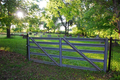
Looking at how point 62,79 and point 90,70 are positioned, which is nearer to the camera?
point 62,79

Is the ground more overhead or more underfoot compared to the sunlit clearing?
more underfoot

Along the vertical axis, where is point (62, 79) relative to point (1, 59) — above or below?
below

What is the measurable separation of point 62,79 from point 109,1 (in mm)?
9771

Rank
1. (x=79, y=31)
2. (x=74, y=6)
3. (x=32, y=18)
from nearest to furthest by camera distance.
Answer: (x=74, y=6) < (x=32, y=18) < (x=79, y=31)

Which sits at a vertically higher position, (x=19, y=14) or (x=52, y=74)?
(x=19, y=14)

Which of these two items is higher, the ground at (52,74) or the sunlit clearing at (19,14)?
the sunlit clearing at (19,14)

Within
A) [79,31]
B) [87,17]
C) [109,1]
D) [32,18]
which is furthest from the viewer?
[79,31]

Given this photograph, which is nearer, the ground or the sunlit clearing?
the ground

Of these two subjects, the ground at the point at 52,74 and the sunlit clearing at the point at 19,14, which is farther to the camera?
the sunlit clearing at the point at 19,14

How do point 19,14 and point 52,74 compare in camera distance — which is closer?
point 52,74

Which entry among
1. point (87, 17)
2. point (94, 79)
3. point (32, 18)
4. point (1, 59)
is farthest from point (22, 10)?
point (94, 79)

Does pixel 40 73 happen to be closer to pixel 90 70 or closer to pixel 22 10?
pixel 90 70

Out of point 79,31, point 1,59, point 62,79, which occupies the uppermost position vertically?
point 79,31

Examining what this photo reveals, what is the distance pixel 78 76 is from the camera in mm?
4152
